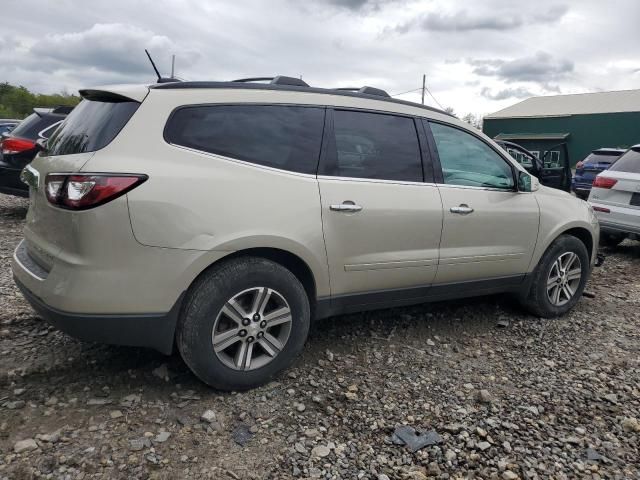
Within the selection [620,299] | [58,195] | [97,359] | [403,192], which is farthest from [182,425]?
[620,299]

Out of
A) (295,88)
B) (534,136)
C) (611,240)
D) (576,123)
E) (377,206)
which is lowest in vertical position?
(611,240)

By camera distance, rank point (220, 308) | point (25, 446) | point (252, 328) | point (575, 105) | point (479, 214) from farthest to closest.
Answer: point (575, 105), point (479, 214), point (252, 328), point (220, 308), point (25, 446)

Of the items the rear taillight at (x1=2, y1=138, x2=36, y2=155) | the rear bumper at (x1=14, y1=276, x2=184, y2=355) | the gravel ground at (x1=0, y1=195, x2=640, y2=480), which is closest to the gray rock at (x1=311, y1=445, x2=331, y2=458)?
the gravel ground at (x1=0, y1=195, x2=640, y2=480)

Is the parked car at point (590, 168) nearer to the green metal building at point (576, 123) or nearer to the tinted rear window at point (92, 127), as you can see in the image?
the tinted rear window at point (92, 127)

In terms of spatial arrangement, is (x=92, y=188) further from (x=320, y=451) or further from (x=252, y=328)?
(x=320, y=451)

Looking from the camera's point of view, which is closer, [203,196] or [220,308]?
[203,196]

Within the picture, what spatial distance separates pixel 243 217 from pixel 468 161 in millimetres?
2010

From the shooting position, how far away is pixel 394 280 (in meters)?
3.56

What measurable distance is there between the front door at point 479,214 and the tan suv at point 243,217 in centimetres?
2

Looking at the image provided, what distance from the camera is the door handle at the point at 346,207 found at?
3178mm

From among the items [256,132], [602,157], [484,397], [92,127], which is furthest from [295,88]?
[602,157]

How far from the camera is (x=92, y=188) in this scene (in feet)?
8.33

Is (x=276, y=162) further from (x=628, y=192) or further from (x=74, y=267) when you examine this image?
(x=628, y=192)

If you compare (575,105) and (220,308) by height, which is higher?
(575,105)
